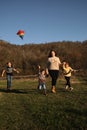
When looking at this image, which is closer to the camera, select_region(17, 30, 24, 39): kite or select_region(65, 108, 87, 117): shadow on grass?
select_region(65, 108, 87, 117): shadow on grass

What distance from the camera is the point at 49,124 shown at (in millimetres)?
7312

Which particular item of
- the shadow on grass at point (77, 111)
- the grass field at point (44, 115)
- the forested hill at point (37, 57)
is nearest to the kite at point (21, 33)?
the forested hill at point (37, 57)

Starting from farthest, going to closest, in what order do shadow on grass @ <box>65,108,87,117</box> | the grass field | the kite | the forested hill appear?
the forested hill, the kite, shadow on grass @ <box>65,108,87,117</box>, the grass field

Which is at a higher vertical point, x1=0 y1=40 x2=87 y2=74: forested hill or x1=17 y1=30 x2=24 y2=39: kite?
x1=17 y1=30 x2=24 y2=39: kite

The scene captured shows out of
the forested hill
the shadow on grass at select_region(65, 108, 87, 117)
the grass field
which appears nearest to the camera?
the grass field

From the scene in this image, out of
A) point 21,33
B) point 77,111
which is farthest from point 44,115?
point 21,33

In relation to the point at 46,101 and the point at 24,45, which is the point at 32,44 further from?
the point at 46,101

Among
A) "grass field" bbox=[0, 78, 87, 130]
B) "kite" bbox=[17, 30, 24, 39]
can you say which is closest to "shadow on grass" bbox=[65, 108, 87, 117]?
"grass field" bbox=[0, 78, 87, 130]

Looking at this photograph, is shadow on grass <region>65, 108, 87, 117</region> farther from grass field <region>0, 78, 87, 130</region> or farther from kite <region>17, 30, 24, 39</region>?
kite <region>17, 30, 24, 39</region>

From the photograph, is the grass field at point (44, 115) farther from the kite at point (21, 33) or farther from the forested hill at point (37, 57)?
the forested hill at point (37, 57)

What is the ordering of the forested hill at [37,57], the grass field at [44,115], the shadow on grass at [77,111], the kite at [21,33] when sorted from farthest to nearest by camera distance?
the forested hill at [37,57] < the kite at [21,33] < the shadow on grass at [77,111] < the grass field at [44,115]

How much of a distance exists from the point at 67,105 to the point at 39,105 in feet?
3.35

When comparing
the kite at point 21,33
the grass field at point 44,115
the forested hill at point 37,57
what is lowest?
the grass field at point 44,115

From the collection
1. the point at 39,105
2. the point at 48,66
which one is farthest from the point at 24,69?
the point at 39,105
